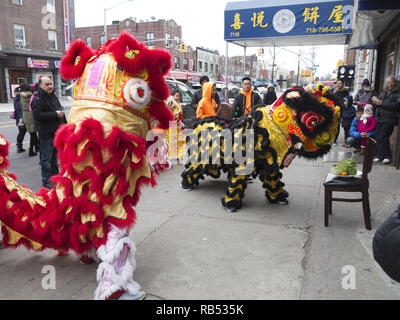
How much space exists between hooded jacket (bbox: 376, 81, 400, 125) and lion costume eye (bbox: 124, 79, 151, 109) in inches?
221

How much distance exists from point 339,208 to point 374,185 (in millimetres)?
1330

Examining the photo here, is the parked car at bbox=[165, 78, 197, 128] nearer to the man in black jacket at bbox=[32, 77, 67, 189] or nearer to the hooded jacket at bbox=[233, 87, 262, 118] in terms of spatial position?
the hooded jacket at bbox=[233, 87, 262, 118]

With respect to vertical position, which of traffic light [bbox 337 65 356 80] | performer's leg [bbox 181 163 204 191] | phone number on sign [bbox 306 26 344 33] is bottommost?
performer's leg [bbox 181 163 204 191]

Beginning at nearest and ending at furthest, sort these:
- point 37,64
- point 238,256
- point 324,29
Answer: point 238,256
point 324,29
point 37,64

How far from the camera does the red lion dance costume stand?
221cm

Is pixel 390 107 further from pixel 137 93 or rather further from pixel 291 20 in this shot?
pixel 137 93

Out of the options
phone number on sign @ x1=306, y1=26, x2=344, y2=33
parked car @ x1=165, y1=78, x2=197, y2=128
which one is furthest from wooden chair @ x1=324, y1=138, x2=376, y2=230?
parked car @ x1=165, y1=78, x2=197, y2=128

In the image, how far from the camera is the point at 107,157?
7.29 feet

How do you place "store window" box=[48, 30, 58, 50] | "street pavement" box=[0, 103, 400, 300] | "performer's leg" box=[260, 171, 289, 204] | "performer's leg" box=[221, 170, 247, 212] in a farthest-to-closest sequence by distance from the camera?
"store window" box=[48, 30, 58, 50] → "performer's leg" box=[260, 171, 289, 204] → "performer's leg" box=[221, 170, 247, 212] → "street pavement" box=[0, 103, 400, 300]

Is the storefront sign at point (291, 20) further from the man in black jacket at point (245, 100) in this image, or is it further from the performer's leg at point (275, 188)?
the performer's leg at point (275, 188)

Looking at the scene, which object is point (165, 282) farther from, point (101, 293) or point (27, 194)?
point (27, 194)

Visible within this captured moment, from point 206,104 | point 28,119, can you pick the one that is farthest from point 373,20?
point 28,119

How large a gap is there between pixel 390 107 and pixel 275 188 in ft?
11.6
